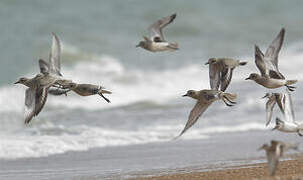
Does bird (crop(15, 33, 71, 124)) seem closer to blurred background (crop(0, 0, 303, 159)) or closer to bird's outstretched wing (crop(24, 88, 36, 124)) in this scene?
bird's outstretched wing (crop(24, 88, 36, 124))

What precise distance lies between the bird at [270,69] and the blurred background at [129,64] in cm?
360

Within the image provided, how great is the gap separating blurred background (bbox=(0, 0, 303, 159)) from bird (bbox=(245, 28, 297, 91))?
360cm

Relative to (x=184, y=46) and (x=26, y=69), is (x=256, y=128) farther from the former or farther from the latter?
(x=184, y=46)

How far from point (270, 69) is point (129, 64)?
12.8 m

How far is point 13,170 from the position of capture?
398 inches

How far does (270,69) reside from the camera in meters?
9.19

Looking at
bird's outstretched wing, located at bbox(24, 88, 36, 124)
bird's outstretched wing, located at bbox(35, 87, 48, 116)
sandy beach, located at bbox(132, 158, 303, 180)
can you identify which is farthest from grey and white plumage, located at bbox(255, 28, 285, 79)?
bird's outstretched wing, located at bbox(24, 88, 36, 124)

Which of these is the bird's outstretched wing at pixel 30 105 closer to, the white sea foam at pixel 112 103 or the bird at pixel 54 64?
the bird at pixel 54 64

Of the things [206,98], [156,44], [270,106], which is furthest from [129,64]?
[270,106]

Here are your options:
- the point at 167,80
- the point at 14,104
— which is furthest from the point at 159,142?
the point at 167,80

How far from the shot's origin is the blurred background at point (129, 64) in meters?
13.4

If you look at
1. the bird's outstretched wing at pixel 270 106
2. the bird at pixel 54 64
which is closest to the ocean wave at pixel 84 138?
the bird at pixel 54 64

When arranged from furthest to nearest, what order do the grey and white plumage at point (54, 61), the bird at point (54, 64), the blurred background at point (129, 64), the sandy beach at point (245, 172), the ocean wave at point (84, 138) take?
the blurred background at point (129, 64)
the ocean wave at point (84, 138)
the grey and white plumage at point (54, 61)
the bird at point (54, 64)
the sandy beach at point (245, 172)

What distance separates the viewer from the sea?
41.7 feet
